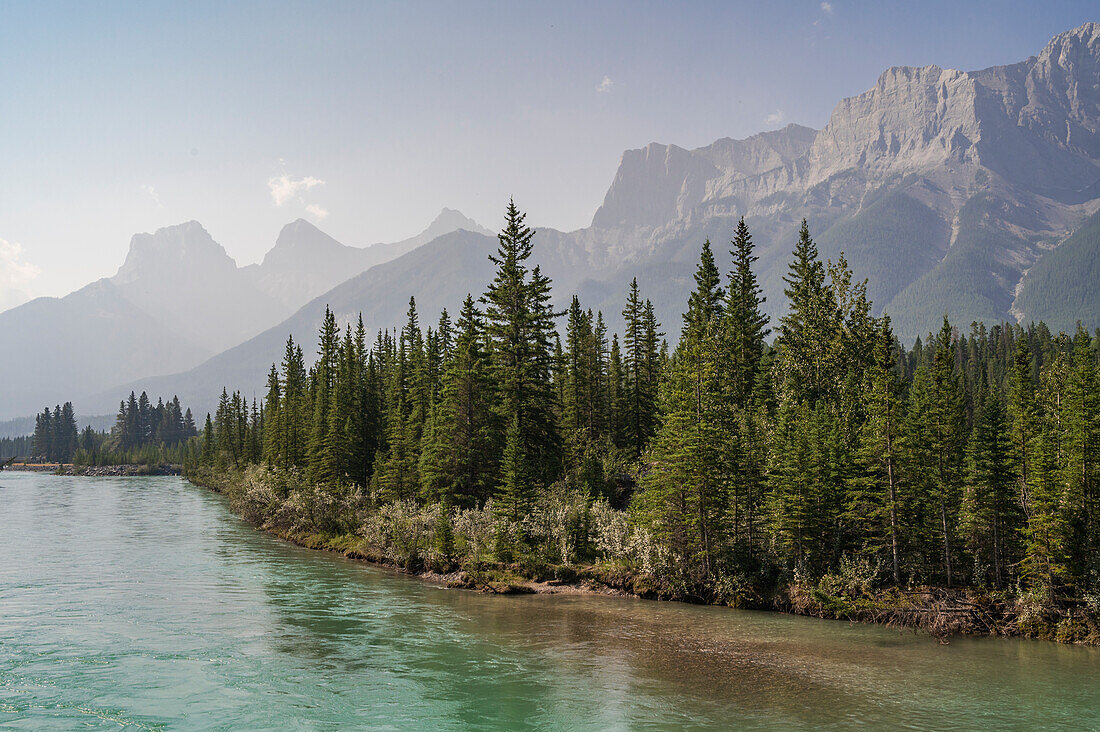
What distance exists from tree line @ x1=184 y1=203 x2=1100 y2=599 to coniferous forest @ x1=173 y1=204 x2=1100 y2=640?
20 centimetres

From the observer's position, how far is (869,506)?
165 feet

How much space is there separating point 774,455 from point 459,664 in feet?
95.4

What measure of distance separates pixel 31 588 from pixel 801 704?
50752 millimetres

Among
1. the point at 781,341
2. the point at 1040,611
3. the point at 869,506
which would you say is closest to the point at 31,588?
the point at 869,506

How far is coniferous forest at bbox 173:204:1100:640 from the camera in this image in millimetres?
46656

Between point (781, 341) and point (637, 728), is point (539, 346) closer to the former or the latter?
point (781, 341)

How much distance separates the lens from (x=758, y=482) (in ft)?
177

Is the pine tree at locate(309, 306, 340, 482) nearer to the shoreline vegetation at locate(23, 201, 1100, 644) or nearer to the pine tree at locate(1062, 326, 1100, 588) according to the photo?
the shoreline vegetation at locate(23, 201, 1100, 644)

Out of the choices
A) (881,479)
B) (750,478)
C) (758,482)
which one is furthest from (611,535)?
(881,479)

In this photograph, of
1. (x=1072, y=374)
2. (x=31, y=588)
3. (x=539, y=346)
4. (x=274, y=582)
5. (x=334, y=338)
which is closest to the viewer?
(x=1072, y=374)

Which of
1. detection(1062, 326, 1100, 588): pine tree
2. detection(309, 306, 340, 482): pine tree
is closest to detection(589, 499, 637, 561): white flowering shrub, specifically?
detection(1062, 326, 1100, 588): pine tree

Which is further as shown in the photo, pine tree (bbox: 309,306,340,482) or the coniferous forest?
pine tree (bbox: 309,306,340,482)

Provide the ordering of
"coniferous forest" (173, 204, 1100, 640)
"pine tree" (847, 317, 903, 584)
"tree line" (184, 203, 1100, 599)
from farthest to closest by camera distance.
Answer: "pine tree" (847, 317, 903, 584)
"tree line" (184, 203, 1100, 599)
"coniferous forest" (173, 204, 1100, 640)

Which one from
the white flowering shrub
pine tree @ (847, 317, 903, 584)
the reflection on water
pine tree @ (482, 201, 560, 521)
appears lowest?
the reflection on water
